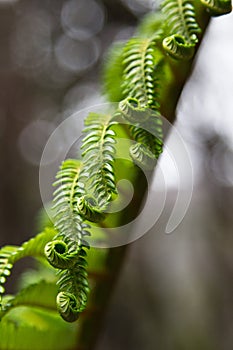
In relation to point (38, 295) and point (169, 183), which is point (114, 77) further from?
point (169, 183)

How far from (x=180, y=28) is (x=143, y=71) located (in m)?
0.07

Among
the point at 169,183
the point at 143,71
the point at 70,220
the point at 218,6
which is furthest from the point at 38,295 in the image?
the point at 169,183

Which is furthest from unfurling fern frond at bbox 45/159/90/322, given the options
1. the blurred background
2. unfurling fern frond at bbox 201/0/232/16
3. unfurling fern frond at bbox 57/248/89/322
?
the blurred background

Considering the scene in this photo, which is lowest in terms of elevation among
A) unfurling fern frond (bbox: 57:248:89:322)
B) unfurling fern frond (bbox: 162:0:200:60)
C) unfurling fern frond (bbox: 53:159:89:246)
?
unfurling fern frond (bbox: 57:248:89:322)

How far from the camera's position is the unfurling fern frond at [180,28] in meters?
0.65

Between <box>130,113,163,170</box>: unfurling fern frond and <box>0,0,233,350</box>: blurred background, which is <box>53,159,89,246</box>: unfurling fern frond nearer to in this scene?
<box>130,113,163,170</box>: unfurling fern frond

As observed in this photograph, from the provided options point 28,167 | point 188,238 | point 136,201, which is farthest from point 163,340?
point 136,201

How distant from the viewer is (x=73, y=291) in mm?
583

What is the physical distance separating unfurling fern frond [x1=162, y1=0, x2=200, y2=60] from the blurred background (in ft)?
2.76

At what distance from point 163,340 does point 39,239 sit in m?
1.59

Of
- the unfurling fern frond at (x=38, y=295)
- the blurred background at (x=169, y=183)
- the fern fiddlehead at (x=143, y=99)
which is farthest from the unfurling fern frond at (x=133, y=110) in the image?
the blurred background at (x=169, y=183)

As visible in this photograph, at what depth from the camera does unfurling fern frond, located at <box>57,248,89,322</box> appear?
1.87ft

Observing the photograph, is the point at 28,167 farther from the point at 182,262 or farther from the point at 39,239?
the point at 39,239

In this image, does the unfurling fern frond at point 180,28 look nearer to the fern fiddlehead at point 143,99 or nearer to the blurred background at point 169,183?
the fern fiddlehead at point 143,99
